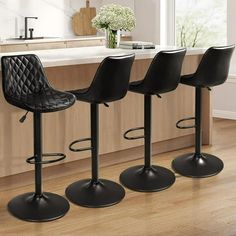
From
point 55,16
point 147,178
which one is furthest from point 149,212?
point 55,16

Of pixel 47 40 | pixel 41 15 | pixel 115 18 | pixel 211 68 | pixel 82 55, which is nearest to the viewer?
pixel 82 55

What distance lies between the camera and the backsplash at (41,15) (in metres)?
7.48

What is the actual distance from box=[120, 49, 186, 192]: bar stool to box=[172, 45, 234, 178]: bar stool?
0.80 ft

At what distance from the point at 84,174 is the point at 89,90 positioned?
1001 mm

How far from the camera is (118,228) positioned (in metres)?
3.68

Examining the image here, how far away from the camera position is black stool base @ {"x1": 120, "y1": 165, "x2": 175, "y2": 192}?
445 centimetres

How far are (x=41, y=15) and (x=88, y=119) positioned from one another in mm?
3478

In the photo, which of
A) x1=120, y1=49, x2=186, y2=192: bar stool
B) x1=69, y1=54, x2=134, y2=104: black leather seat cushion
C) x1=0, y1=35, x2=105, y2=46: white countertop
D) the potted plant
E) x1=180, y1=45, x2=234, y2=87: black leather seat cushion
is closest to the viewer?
x1=69, y1=54, x2=134, y2=104: black leather seat cushion

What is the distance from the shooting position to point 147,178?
4566 millimetres

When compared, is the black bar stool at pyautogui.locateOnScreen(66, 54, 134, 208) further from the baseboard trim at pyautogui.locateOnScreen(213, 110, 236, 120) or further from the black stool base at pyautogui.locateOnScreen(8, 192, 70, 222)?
the baseboard trim at pyautogui.locateOnScreen(213, 110, 236, 120)

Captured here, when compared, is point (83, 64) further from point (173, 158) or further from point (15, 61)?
point (173, 158)

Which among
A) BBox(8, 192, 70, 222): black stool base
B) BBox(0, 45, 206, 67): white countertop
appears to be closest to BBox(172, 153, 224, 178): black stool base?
BBox(0, 45, 206, 67): white countertop

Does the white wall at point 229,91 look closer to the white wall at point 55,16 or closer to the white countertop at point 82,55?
the white wall at point 55,16

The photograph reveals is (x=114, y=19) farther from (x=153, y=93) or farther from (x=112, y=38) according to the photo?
(x=153, y=93)
